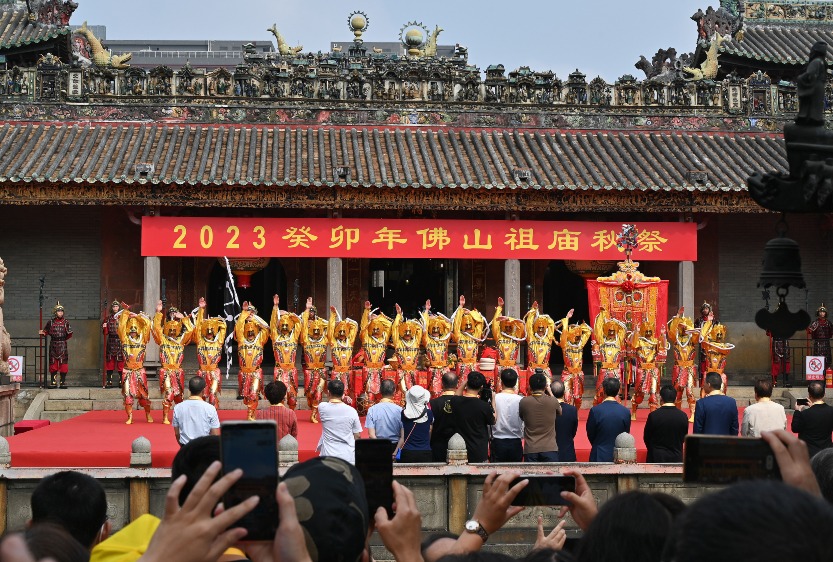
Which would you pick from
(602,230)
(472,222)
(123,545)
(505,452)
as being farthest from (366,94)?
(123,545)

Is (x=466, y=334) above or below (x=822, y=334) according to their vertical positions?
above

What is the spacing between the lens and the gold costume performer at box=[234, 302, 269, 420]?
16172mm

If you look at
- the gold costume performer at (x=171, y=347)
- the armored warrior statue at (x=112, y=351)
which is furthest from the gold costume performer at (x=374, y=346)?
the armored warrior statue at (x=112, y=351)

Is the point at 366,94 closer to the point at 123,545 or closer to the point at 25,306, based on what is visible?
the point at 25,306

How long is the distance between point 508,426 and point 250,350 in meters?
6.35

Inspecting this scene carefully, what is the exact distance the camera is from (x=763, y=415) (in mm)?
10359

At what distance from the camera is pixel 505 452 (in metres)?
10.7

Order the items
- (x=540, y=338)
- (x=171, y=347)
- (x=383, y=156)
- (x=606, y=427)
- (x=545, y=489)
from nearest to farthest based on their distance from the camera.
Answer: (x=545, y=489)
(x=606, y=427)
(x=171, y=347)
(x=540, y=338)
(x=383, y=156)

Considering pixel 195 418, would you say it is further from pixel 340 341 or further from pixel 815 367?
pixel 815 367

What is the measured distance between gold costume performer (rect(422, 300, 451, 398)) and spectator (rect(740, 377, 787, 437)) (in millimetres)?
6686

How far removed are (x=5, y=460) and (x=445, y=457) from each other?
148 inches

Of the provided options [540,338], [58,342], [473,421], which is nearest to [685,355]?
[540,338]

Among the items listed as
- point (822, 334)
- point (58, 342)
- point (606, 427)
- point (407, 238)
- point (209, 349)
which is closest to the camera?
point (606, 427)

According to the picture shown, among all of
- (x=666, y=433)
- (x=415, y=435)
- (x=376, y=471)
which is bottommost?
(x=415, y=435)
